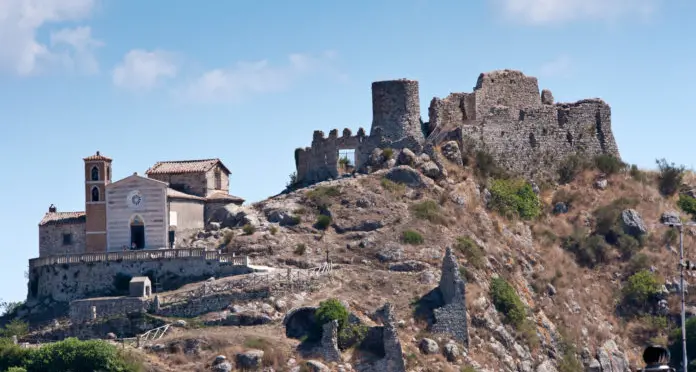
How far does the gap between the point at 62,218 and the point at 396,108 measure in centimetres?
1944

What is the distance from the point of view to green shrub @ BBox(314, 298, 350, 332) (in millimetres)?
63844

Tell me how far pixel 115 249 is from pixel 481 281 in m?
18.8

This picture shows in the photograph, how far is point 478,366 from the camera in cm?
6544

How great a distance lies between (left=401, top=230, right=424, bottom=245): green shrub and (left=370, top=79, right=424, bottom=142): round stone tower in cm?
986

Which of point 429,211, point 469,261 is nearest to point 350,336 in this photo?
point 469,261

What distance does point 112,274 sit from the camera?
71.7 meters

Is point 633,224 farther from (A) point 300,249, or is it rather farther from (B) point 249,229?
(B) point 249,229

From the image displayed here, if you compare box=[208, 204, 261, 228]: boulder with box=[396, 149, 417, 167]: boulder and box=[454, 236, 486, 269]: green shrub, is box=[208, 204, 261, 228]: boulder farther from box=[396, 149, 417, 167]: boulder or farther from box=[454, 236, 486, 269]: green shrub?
box=[454, 236, 486, 269]: green shrub

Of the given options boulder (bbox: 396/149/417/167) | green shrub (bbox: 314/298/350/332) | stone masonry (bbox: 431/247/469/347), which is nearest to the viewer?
green shrub (bbox: 314/298/350/332)

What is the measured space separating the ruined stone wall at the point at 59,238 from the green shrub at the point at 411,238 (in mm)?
16869

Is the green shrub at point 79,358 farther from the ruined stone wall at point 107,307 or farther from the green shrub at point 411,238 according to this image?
the green shrub at point 411,238

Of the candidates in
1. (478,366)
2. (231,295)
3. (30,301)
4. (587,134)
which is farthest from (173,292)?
(587,134)

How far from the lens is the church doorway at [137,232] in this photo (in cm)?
7500

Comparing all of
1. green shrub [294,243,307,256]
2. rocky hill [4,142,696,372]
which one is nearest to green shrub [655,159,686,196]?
rocky hill [4,142,696,372]
